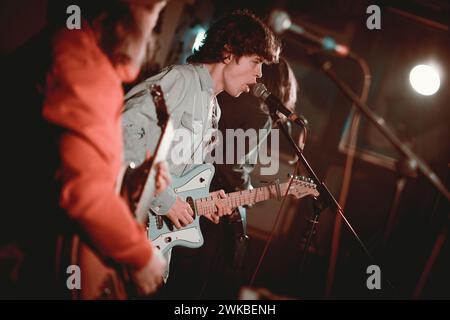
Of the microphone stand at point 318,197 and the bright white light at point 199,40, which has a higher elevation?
the bright white light at point 199,40

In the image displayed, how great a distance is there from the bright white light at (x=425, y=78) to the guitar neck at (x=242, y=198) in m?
1.97

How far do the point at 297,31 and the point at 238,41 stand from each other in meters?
1.11

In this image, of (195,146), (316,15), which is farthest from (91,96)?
(316,15)

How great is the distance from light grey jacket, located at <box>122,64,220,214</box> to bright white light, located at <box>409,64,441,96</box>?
2452mm

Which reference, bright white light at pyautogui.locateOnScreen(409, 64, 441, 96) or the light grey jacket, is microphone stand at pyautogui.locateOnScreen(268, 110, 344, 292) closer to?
the light grey jacket

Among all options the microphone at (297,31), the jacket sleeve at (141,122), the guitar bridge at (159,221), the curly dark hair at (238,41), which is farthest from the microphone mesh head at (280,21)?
the guitar bridge at (159,221)

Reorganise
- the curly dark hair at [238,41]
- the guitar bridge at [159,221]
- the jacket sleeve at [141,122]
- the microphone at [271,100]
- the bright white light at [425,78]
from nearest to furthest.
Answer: the jacket sleeve at [141,122] < the guitar bridge at [159,221] < the microphone at [271,100] < the curly dark hair at [238,41] < the bright white light at [425,78]

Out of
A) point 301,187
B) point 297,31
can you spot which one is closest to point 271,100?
point 297,31

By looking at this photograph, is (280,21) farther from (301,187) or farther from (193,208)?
(301,187)

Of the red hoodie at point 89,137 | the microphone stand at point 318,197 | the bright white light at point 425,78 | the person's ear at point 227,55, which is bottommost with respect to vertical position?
the red hoodie at point 89,137

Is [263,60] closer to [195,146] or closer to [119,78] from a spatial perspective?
[195,146]

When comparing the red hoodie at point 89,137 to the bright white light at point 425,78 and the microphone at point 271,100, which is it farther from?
the bright white light at point 425,78

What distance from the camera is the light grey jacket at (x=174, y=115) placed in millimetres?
1906

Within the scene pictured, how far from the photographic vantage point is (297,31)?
1.67 meters
